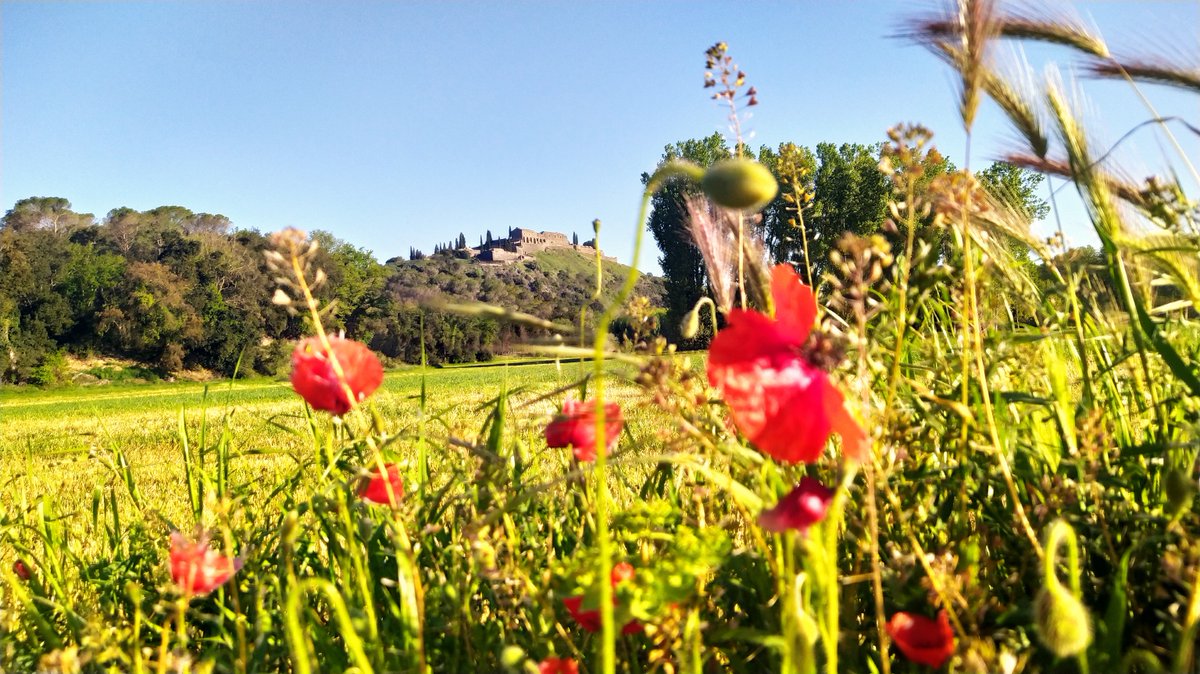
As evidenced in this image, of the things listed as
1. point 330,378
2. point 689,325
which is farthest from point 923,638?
point 330,378

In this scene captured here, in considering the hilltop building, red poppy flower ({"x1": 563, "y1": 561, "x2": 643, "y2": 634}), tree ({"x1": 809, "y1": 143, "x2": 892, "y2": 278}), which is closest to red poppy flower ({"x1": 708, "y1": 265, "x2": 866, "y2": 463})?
red poppy flower ({"x1": 563, "y1": 561, "x2": 643, "y2": 634})

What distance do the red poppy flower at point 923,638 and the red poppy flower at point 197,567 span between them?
2.23 feet

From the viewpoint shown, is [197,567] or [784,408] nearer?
[784,408]

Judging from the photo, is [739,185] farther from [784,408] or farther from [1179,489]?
[1179,489]

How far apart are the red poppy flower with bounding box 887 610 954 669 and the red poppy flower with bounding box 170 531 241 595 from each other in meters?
0.68

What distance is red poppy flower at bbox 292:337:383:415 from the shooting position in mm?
909

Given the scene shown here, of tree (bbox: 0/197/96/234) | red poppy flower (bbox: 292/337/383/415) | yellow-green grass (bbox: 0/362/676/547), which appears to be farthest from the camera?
tree (bbox: 0/197/96/234)

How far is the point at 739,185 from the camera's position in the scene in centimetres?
36

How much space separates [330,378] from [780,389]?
1.94 feet

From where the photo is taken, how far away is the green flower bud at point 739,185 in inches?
14.1

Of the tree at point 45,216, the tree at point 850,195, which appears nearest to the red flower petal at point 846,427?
the tree at point 850,195

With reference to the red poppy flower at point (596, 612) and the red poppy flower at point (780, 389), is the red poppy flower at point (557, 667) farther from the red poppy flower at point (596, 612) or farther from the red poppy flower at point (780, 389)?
the red poppy flower at point (780, 389)

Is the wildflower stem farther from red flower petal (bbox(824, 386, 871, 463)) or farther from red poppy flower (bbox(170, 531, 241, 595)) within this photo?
red poppy flower (bbox(170, 531, 241, 595))

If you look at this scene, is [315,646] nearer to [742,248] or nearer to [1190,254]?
[742,248]
